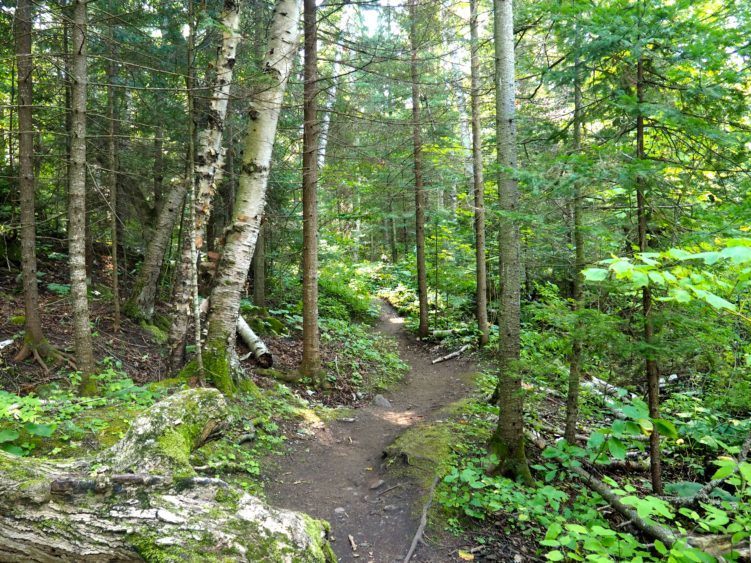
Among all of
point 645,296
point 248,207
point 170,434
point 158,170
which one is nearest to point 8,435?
point 170,434

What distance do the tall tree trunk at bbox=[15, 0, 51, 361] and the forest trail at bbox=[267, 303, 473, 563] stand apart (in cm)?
481

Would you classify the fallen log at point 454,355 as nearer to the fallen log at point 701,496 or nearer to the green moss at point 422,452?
the green moss at point 422,452

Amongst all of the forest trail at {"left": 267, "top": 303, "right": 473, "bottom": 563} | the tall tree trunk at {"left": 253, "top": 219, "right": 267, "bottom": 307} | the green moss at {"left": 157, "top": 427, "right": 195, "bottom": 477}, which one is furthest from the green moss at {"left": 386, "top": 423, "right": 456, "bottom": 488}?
the tall tree trunk at {"left": 253, "top": 219, "right": 267, "bottom": 307}

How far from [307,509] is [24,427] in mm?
2887

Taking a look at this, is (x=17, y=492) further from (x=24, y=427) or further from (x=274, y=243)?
(x=274, y=243)

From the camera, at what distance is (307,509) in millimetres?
4797

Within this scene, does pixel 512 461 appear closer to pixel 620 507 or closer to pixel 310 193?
pixel 620 507

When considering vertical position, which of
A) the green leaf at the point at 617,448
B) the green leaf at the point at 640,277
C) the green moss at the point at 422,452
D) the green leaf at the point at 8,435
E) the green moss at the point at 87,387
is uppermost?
the green leaf at the point at 640,277

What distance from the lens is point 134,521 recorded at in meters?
2.41

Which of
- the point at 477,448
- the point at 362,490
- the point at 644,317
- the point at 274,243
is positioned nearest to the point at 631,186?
the point at 644,317

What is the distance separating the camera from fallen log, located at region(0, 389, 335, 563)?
232 centimetres

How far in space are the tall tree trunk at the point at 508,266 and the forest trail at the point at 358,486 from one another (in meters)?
1.41

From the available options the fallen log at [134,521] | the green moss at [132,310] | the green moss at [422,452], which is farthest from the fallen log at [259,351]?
the fallen log at [134,521]

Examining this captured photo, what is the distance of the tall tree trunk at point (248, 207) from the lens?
22.8 feet
